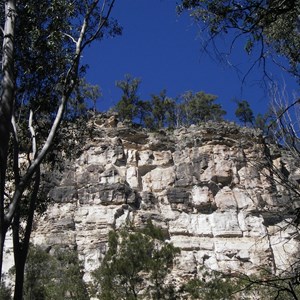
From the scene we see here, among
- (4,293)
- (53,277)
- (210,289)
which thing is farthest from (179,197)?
(4,293)

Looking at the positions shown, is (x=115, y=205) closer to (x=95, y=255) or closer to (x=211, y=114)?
(x=95, y=255)

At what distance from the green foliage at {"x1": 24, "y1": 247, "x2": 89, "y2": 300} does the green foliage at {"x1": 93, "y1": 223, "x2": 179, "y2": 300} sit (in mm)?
2347

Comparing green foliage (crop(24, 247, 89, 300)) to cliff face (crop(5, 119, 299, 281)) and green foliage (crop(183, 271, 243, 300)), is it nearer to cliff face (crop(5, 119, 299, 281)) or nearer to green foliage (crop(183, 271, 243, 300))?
cliff face (crop(5, 119, 299, 281))

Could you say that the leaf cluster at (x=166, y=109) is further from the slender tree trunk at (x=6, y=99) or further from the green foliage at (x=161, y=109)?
the slender tree trunk at (x=6, y=99)

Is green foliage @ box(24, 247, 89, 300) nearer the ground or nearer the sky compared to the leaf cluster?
nearer the ground

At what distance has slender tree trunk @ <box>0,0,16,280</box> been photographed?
→ 21.1ft

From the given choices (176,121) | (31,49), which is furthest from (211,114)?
(31,49)

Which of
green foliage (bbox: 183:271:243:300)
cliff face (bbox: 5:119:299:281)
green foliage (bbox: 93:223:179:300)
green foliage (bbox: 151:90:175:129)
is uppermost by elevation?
green foliage (bbox: 151:90:175:129)

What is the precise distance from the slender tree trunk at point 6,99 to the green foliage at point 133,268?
1428 cm

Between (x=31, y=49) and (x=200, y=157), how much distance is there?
89.1ft

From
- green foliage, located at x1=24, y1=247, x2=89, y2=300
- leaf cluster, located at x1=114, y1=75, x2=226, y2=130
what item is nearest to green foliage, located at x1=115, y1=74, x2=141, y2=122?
leaf cluster, located at x1=114, y1=75, x2=226, y2=130

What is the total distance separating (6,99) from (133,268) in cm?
1500

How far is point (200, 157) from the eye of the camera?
36344 millimetres

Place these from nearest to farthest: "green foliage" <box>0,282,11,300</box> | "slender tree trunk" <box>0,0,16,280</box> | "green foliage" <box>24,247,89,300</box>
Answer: "slender tree trunk" <box>0,0,16,280</box>, "green foliage" <box>24,247,89,300</box>, "green foliage" <box>0,282,11,300</box>
